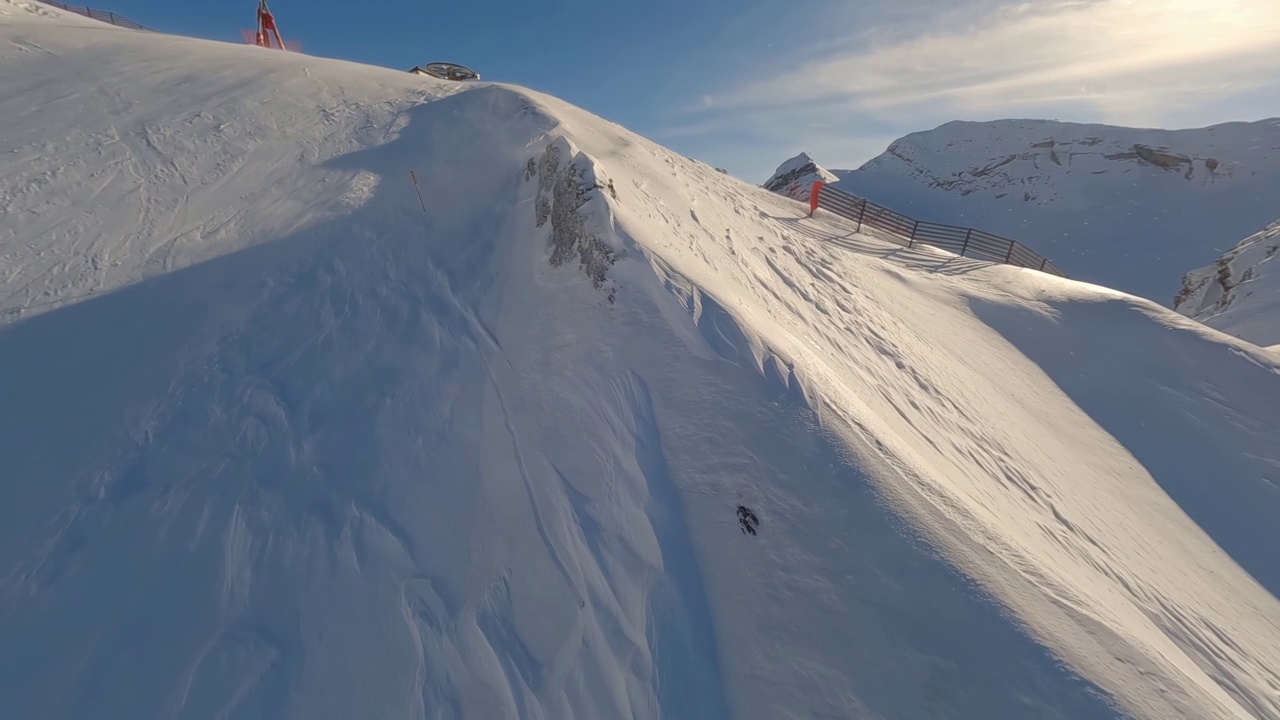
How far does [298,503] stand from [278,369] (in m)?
1.76

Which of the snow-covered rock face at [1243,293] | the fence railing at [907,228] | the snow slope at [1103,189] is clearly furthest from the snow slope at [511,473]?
the snow slope at [1103,189]

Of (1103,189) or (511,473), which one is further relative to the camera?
(1103,189)

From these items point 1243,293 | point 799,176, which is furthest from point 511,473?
point 799,176

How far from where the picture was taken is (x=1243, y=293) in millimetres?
17891

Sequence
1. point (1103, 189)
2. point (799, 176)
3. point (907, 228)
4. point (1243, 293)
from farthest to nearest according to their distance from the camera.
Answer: point (799, 176) < point (1103, 189) < point (907, 228) < point (1243, 293)

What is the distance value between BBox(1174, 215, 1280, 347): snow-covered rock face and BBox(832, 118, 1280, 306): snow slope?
10.7 m

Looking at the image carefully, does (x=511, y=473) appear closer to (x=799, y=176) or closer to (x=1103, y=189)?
(x=799, y=176)

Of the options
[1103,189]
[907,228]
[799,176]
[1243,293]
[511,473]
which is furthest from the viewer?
[799,176]

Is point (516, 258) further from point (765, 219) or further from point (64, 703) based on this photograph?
point (765, 219)

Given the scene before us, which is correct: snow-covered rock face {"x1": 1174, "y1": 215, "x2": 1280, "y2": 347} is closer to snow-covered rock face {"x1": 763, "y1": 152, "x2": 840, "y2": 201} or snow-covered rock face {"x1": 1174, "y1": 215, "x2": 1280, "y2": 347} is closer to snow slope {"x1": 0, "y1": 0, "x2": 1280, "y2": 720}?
snow slope {"x1": 0, "y1": 0, "x2": 1280, "y2": 720}

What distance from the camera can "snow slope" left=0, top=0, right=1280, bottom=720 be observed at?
11.3ft

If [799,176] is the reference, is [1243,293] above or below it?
below

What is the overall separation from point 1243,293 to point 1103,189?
35.0m

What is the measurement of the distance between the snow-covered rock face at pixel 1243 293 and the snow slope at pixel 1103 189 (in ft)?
35.2
